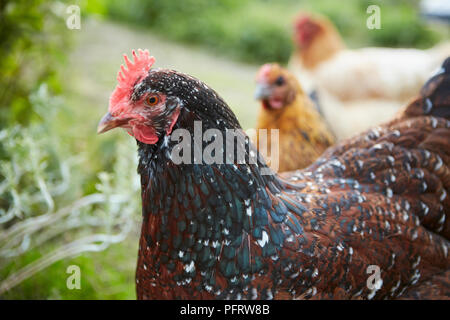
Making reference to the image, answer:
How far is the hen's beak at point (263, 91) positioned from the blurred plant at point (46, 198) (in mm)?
945

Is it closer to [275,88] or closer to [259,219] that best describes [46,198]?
[259,219]

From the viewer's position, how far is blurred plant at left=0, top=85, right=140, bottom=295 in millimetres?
2443

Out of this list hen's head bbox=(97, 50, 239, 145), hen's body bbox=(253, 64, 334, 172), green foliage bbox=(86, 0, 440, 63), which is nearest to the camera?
hen's head bbox=(97, 50, 239, 145)

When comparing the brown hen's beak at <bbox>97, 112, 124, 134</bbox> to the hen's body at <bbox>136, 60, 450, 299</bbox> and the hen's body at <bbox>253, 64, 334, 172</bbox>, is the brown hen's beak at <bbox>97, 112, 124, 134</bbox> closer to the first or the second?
the hen's body at <bbox>136, 60, 450, 299</bbox>

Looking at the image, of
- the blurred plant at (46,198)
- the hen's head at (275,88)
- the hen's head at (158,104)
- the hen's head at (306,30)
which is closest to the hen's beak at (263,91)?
the hen's head at (275,88)

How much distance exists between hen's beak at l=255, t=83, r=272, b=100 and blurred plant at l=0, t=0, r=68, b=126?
4.91ft

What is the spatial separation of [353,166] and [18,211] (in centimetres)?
181

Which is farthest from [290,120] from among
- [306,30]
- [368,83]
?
[306,30]

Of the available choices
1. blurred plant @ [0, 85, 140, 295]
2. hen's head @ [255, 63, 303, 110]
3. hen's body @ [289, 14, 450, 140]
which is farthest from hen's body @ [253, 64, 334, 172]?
blurred plant @ [0, 85, 140, 295]

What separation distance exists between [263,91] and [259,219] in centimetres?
148

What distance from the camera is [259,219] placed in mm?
1607
